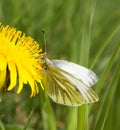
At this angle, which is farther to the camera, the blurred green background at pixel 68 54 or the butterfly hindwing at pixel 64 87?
the butterfly hindwing at pixel 64 87

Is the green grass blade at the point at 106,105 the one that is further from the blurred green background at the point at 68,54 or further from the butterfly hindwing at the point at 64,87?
the butterfly hindwing at the point at 64,87

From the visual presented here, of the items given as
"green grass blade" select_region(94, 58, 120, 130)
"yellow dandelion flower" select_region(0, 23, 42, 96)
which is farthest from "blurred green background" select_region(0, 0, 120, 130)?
"yellow dandelion flower" select_region(0, 23, 42, 96)

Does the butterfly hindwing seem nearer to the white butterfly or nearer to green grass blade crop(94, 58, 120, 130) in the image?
the white butterfly

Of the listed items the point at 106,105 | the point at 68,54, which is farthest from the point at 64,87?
the point at 68,54

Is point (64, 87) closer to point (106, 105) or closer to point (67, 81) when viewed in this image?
point (67, 81)

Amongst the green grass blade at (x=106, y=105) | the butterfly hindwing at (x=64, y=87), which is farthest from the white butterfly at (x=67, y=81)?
the green grass blade at (x=106, y=105)

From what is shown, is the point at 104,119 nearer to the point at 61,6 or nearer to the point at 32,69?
the point at 32,69

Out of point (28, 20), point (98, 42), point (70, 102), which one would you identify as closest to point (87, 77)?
point (70, 102)
